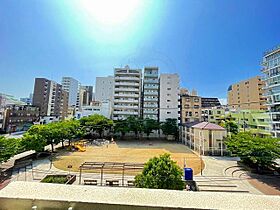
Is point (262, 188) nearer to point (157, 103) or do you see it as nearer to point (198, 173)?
point (198, 173)

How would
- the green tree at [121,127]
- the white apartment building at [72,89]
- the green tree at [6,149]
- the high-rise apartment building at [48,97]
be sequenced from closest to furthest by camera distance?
1. the green tree at [6,149]
2. the green tree at [121,127]
3. the high-rise apartment building at [48,97]
4. the white apartment building at [72,89]

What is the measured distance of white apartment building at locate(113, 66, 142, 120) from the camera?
142 ft

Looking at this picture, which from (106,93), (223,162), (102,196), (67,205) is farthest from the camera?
(106,93)

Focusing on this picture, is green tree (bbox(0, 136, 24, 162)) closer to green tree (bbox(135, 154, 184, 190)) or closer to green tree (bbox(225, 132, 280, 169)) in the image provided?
green tree (bbox(135, 154, 184, 190))

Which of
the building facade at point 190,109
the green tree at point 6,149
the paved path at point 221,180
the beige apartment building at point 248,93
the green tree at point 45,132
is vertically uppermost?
the beige apartment building at point 248,93

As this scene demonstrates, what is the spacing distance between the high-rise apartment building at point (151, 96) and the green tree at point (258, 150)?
2729 cm

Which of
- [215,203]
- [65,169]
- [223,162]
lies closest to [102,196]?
[215,203]

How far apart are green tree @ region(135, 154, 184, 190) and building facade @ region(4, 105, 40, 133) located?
4449 cm

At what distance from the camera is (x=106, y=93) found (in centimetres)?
6166

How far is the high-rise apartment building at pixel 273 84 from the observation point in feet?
99.8

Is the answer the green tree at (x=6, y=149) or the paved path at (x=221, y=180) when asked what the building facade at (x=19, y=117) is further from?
the paved path at (x=221, y=180)

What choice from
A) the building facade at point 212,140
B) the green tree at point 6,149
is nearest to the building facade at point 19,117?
the green tree at point 6,149

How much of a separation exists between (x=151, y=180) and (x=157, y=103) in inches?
1479

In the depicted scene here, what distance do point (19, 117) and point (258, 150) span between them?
4920cm
